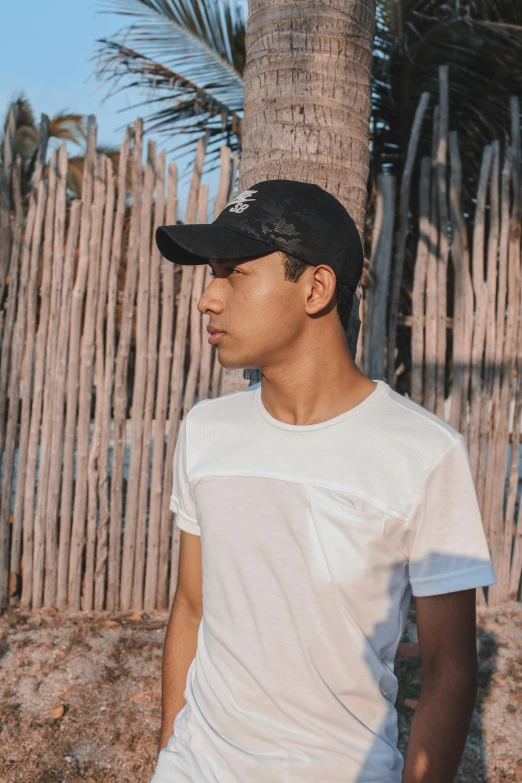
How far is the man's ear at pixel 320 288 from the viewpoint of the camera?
60.8 inches

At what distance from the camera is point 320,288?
5.09 ft

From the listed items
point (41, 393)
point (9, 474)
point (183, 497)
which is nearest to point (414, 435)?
point (183, 497)

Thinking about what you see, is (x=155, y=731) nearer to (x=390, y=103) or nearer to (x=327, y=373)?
(x=327, y=373)

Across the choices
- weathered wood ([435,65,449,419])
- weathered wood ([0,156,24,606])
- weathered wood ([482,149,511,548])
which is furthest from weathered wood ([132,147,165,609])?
weathered wood ([482,149,511,548])

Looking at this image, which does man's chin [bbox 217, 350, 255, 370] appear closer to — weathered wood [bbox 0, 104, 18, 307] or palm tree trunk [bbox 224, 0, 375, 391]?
palm tree trunk [bbox 224, 0, 375, 391]

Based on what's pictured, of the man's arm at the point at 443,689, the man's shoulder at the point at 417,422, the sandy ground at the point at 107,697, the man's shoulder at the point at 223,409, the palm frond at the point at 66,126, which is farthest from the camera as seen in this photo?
the palm frond at the point at 66,126

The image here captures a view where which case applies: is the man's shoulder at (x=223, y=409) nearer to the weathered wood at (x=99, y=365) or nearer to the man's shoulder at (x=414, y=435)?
the man's shoulder at (x=414, y=435)

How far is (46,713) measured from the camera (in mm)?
3361

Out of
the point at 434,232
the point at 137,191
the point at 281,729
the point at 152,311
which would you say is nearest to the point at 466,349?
the point at 434,232

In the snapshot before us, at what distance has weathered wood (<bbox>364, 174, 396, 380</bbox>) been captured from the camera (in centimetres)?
425

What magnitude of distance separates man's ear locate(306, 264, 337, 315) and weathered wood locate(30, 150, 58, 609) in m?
3.06

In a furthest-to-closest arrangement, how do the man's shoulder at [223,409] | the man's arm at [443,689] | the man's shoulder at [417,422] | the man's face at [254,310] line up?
the man's shoulder at [223,409], the man's face at [254,310], the man's shoulder at [417,422], the man's arm at [443,689]

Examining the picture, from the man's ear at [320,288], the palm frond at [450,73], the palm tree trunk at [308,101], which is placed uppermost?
the palm frond at [450,73]

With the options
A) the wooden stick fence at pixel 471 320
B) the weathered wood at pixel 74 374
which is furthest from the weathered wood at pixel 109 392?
the wooden stick fence at pixel 471 320
